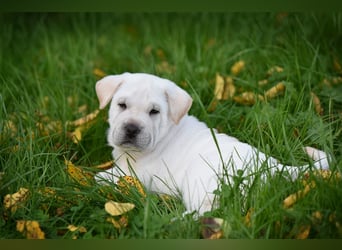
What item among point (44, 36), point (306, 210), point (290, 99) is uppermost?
point (44, 36)

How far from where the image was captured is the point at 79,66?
6.54 meters

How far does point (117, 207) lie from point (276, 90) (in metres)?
2.19

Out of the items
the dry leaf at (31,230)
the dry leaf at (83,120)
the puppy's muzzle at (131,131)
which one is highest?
the dry leaf at (83,120)

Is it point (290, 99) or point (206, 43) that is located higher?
point (206, 43)

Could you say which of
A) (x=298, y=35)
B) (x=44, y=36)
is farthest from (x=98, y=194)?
(x=44, y=36)

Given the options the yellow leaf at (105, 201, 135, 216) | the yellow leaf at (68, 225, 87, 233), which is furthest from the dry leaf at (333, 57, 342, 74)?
the yellow leaf at (68, 225, 87, 233)

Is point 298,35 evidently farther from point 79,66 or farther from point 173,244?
point 173,244

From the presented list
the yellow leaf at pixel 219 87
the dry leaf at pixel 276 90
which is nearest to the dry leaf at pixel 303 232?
the dry leaf at pixel 276 90

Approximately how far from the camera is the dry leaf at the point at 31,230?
12.3 feet

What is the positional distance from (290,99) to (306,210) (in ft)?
5.32

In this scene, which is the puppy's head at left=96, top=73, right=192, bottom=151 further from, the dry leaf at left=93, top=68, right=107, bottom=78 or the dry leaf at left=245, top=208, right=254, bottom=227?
the dry leaf at left=93, top=68, right=107, bottom=78

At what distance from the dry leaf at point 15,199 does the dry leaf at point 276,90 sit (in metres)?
2.33

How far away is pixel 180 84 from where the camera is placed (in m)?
5.73

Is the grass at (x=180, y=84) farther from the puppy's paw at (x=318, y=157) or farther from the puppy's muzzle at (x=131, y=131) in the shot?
the puppy's muzzle at (x=131, y=131)
